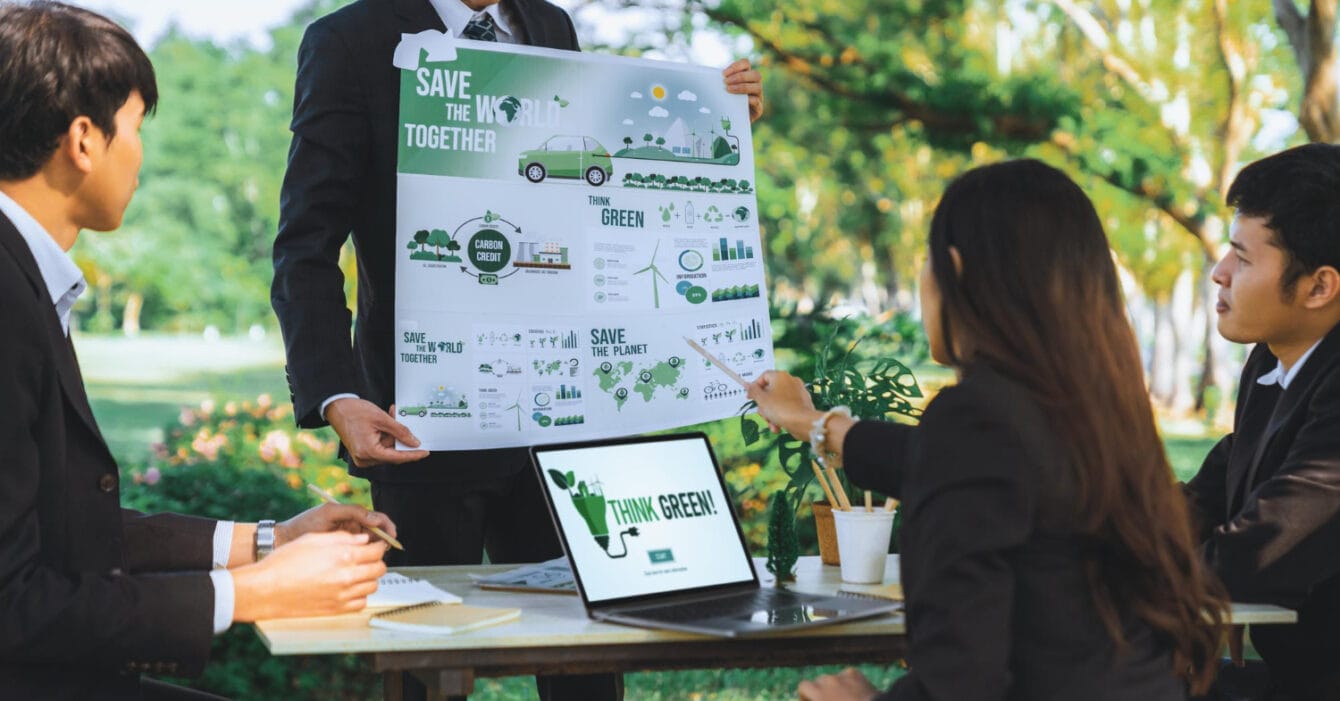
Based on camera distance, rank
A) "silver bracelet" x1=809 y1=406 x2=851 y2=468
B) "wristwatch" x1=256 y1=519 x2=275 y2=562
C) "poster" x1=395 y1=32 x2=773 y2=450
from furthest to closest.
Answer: "poster" x1=395 y1=32 x2=773 y2=450
"wristwatch" x1=256 y1=519 x2=275 y2=562
"silver bracelet" x1=809 y1=406 x2=851 y2=468

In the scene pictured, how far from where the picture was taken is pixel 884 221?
31125 millimetres

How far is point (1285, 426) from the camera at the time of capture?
277cm

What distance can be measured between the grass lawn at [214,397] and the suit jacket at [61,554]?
4123mm

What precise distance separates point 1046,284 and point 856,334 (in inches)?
231

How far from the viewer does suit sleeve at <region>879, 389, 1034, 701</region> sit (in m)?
1.89

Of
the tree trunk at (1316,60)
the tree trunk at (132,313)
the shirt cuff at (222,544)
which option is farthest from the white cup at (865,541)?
the tree trunk at (132,313)

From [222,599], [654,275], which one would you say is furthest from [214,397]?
[222,599]

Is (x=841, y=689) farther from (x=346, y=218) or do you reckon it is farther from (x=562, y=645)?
(x=346, y=218)

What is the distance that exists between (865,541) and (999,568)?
34.6 inches

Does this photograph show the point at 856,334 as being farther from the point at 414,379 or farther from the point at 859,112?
the point at 414,379

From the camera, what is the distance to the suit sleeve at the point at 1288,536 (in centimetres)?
255

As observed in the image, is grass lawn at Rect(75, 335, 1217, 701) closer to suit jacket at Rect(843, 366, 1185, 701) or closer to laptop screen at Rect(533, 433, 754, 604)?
Result: laptop screen at Rect(533, 433, 754, 604)

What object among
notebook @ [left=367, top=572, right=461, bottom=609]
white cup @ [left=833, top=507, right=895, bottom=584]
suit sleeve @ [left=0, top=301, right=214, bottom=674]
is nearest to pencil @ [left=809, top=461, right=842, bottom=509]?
white cup @ [left=833, top=507, right=895, bottom=584]

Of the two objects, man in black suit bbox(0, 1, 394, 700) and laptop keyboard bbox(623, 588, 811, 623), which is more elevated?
man in black suit bbox(0, 1, 394, 700)
